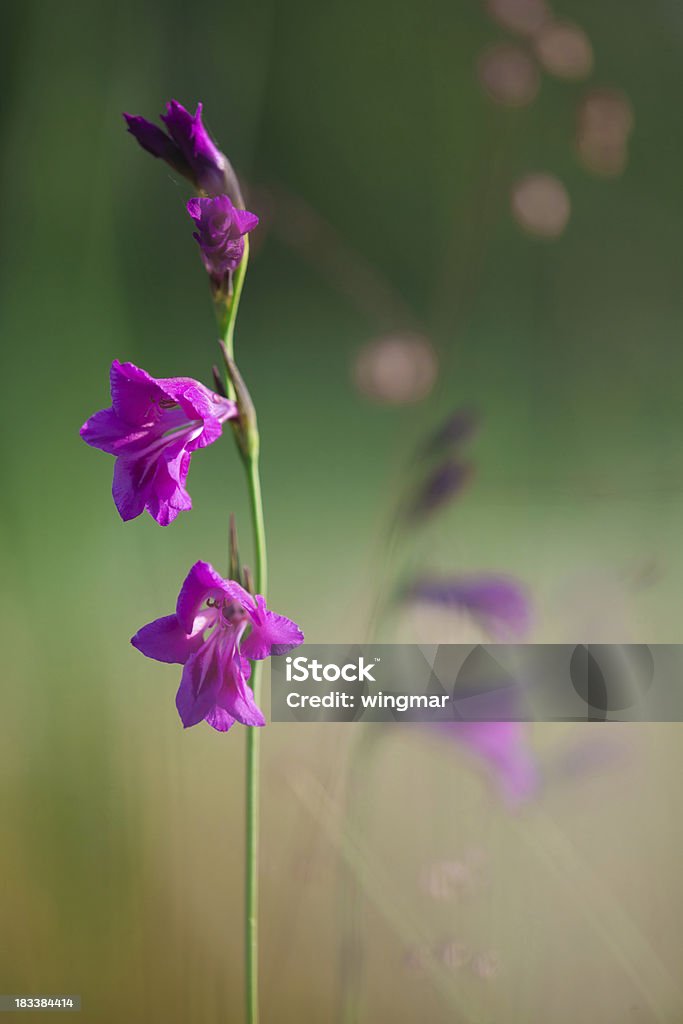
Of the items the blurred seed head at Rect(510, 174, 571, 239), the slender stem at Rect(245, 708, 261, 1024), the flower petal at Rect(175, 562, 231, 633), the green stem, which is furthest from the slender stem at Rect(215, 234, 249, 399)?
the blurred seed head at Rect(510, 174, 571, 239)

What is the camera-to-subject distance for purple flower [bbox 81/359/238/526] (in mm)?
538

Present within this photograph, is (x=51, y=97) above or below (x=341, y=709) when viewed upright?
above

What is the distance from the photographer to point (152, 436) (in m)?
0.55

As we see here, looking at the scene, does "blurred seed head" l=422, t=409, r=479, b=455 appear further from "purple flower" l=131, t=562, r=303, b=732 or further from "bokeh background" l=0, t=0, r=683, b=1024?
"purple flower" l=131, t=562, r=303, b=732

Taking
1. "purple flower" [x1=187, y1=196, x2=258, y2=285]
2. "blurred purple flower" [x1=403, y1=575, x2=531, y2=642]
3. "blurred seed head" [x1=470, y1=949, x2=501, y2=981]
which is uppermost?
"purple flower" [x1=187, y1=196, x2=258, y2=285]

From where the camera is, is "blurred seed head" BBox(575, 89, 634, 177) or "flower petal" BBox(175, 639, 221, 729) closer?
"flower petal" BBox(175, 639, 221, 729)

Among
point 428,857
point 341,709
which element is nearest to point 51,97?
point 341,709

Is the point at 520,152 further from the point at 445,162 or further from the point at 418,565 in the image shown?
the point at 418,565

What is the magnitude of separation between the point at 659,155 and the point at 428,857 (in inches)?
26.7

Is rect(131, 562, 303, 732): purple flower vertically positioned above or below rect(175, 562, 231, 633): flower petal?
below

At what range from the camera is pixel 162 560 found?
2.81 ft

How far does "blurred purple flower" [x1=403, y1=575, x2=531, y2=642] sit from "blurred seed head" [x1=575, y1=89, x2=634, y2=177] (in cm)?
39

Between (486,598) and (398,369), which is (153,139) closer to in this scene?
(398,369)

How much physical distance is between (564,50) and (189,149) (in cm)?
41
